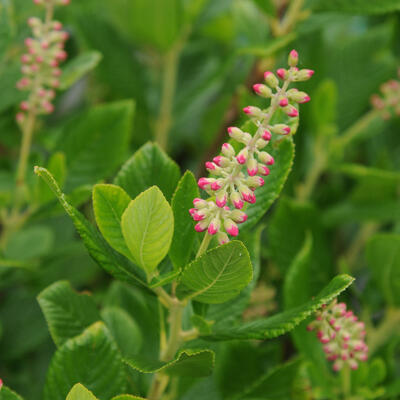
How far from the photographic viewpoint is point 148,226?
55 centimetres

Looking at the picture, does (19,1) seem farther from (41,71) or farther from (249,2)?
(249,2)

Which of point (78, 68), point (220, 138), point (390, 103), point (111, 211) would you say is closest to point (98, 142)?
point (78, 68)

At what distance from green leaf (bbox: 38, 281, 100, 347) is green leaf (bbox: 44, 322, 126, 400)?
0.15ft

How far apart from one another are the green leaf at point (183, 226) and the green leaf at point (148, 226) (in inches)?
1.3

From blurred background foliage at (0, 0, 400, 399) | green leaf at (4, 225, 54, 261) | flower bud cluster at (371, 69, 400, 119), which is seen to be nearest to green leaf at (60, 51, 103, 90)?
blurred background foliage at (0, 0, 400, 399)

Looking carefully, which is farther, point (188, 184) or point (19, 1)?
point (19, 1)

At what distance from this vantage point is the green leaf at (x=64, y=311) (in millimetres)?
657

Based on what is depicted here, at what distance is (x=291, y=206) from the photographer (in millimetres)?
962

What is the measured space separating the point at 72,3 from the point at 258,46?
16.0 inches

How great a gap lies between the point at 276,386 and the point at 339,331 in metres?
0.17

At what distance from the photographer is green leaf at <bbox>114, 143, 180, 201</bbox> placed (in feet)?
2.18

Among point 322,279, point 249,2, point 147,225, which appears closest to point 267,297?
point 322,279

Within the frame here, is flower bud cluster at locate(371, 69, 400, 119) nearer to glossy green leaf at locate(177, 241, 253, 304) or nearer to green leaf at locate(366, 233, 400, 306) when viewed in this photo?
Answer: green leaf at locate(366, 233, 400, 306)

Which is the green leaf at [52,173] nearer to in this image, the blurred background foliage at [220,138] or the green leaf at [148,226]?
the blurred background foliage at [220,138]
